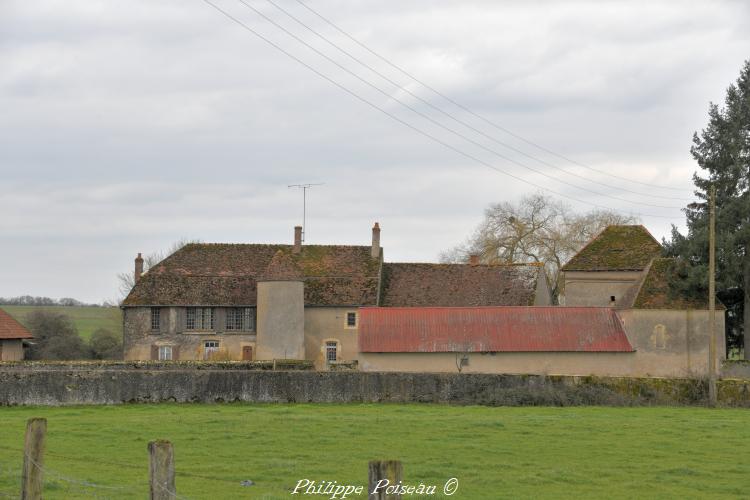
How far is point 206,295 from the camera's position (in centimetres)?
5591

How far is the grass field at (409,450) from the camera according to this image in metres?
16.4

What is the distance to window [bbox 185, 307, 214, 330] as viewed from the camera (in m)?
55.7

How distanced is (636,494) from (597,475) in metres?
1.74

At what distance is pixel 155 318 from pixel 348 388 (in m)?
25.5

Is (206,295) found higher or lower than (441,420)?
higher

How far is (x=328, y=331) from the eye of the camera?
2146 inches

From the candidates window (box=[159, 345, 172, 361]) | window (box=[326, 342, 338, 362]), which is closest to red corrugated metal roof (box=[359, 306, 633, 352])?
window (box=[326, 342, 338, 362])

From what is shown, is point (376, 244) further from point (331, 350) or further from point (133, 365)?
point (133, 365)

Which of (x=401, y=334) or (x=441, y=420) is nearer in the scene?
(x=441, y=420)

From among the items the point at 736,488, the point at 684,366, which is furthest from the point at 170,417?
the point at 684,366

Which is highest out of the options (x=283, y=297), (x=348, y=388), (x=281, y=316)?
(x=283, y=297)

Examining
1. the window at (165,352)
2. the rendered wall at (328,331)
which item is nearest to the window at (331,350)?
the rendered wall at (328,331)

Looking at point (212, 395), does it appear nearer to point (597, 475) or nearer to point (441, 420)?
point (441, 420)

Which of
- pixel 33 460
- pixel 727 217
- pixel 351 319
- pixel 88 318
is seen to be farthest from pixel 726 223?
pixel 88 318
